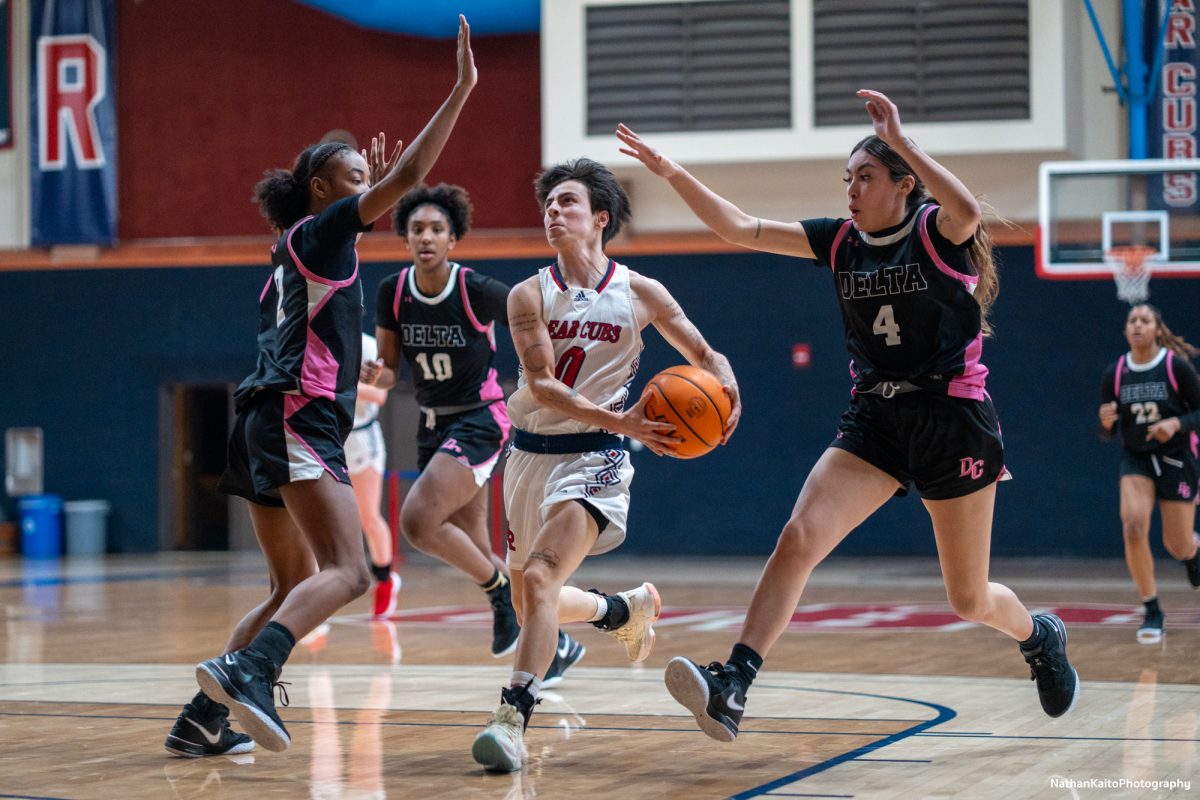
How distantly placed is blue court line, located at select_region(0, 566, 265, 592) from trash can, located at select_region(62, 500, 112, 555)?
3.50 meters

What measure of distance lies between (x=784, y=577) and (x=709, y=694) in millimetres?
466

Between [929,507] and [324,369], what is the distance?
2.00m

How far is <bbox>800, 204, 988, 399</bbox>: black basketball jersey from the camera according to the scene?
470cm

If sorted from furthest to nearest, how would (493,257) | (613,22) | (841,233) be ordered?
(493,257) < (613,22) < (841,233)

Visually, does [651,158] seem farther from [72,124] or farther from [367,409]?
[72,124]

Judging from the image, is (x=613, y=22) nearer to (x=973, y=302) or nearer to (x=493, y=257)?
(x=493, y=257)

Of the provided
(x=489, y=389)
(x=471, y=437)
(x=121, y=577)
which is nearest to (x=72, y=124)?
(x=121, y=577)

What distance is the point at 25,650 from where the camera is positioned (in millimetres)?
8391

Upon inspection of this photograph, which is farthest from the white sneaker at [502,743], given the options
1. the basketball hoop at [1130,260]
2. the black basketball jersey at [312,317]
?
the basketball hoop at [1130,260]

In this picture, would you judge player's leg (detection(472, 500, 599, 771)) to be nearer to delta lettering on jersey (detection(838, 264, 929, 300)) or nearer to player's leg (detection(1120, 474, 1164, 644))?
delta lettering on jersey (detection(838, 264, 929, 300))

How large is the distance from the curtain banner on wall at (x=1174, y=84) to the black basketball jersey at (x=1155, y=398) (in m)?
6.19

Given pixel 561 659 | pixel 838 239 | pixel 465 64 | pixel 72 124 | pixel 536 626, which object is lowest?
pixel 561 659

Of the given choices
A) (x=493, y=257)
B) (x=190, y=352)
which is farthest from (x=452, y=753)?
(x=190, y=352)

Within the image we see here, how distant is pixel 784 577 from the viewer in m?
4.71
